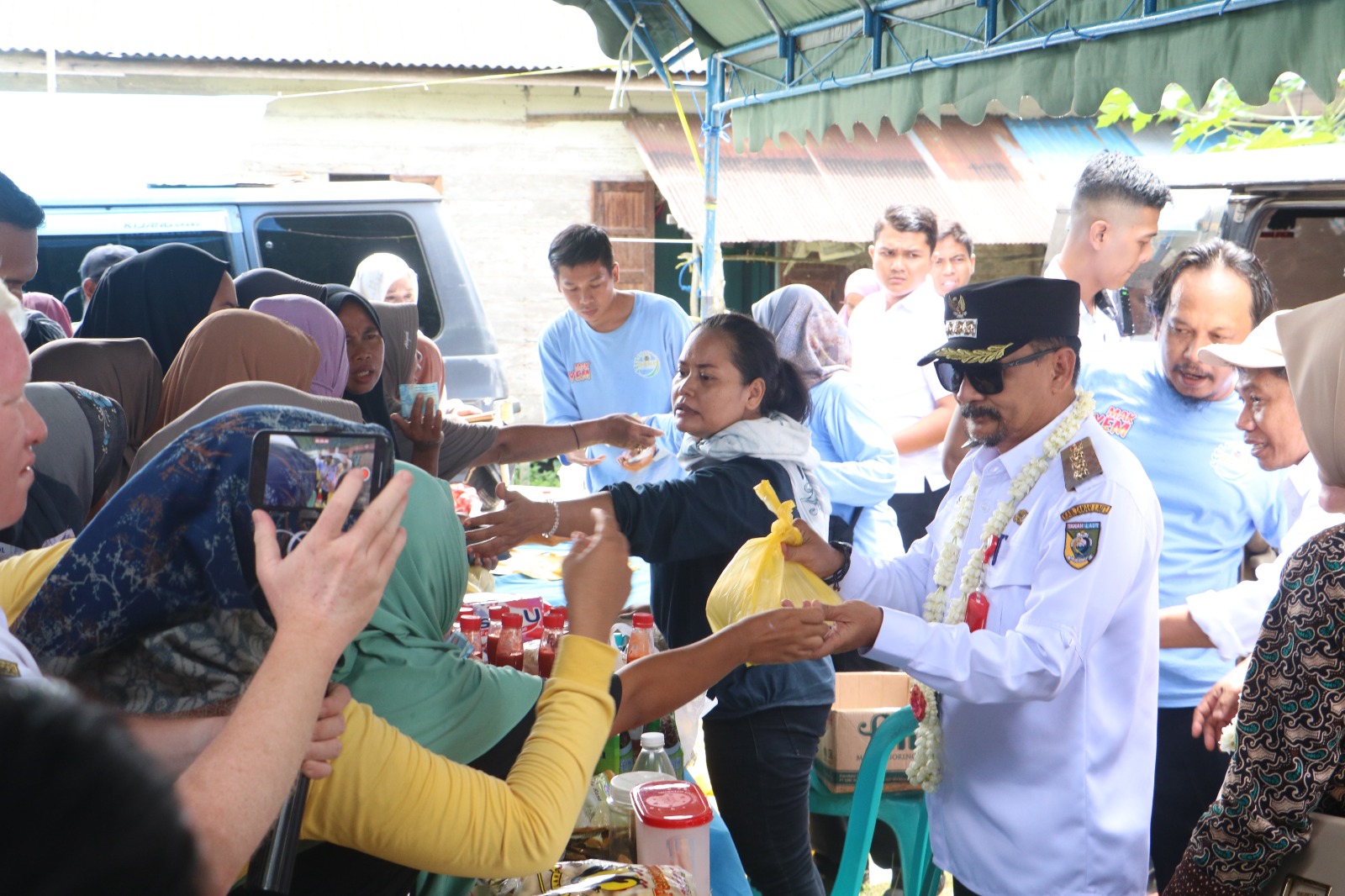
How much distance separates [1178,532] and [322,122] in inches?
421

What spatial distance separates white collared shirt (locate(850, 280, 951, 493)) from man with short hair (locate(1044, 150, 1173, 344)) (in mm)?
1096

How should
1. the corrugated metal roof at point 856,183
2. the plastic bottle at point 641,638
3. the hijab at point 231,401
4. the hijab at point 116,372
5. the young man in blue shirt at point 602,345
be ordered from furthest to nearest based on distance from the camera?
the corrugated metal roof at point 856,183
the young man in blue shirt at point 602,345
the hijab at point 116,372
the plastic bottle at point 641,638
the hijab at point 231,401

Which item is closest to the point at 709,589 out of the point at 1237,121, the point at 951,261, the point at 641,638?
the point at 641,638

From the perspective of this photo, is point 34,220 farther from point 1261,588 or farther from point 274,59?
point 274,59

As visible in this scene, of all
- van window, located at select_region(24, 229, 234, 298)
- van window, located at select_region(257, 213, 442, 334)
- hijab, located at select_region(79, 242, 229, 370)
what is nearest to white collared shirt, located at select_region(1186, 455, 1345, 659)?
hijab, located at select_region(79, 242, 229, 370)

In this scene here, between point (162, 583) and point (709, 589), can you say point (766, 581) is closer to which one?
point (709, 589)

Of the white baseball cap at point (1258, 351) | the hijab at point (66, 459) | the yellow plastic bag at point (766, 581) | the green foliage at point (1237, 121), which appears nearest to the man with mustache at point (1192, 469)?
the white baseball cap at point (1258, 351)

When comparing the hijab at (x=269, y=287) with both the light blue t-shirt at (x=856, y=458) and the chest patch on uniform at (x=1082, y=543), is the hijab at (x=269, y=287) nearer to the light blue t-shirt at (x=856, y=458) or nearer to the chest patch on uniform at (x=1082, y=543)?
the light blue t-shirt at (x=856, y=458)

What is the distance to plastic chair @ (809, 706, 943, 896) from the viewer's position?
2736mm

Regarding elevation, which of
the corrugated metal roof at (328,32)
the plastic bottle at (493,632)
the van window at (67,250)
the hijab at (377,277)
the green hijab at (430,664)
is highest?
the corrugated metal roof at (328,32)

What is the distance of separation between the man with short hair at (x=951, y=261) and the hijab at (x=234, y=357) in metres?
4.26

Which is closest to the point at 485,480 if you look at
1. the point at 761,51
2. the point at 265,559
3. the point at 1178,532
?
the point at 761,51

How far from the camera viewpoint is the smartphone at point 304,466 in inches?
47.6

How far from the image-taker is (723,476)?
2750 millimetres
